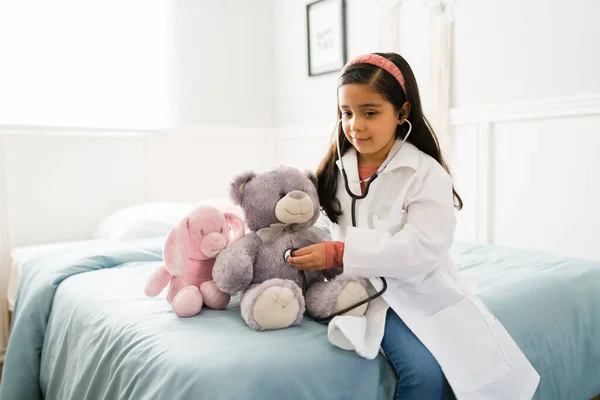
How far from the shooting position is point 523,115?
212cm

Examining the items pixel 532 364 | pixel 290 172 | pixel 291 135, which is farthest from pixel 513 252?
pixel 291 135

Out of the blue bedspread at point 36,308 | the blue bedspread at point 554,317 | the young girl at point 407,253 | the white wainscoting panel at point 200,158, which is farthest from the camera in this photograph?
the white wainscoting panel at point 200,158

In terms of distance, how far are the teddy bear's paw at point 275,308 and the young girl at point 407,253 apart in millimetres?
85

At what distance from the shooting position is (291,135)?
132 inches

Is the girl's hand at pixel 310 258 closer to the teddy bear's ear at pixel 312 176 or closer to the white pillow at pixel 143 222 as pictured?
the teddy bear's ear at pixel 312 176

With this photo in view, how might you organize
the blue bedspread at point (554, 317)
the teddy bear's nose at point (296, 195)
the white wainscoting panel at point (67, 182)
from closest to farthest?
the teddy bear's nose at point (296, 195) → the blue bedspread at point (554, 317) → the white wainscoting panel at point (67, 182)

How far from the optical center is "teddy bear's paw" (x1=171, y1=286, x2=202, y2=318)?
1.20 metres

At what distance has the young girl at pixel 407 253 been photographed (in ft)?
3.54

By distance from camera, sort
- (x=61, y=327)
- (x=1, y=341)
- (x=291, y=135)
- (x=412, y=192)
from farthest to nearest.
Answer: (x=291, y=135) → (x=1, y=341) → (x=61, y=327) → (x=412, y=192)

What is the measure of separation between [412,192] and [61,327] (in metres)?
1.05

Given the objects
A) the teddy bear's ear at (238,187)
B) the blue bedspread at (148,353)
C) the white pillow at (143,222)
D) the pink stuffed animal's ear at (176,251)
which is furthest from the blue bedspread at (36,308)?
the teddy bear's ear at (238,187)

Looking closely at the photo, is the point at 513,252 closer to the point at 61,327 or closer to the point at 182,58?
the point at 61,327

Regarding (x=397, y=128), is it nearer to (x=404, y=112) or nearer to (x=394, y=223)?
(x=404, y=112)

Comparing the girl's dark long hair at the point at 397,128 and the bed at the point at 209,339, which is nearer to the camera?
the bed at the point at 209,339
